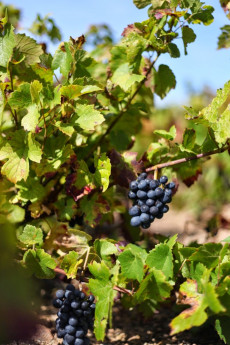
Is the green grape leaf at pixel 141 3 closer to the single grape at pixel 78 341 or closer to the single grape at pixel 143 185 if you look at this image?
the single grape at pixel 143 185

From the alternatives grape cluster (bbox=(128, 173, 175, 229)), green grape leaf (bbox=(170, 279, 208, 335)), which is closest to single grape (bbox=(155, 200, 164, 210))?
grape cluster (bbox=(128, 173, 175, 229))

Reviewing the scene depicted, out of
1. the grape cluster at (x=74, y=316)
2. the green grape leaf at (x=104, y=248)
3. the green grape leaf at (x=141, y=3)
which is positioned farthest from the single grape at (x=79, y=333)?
the green grape leaf at (x=141, y=3)

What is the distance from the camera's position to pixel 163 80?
1.75m

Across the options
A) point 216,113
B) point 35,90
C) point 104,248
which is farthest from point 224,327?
point 35,90

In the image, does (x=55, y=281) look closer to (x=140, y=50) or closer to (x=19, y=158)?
(x=19, y=158)

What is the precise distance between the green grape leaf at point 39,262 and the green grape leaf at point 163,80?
33.0 inches

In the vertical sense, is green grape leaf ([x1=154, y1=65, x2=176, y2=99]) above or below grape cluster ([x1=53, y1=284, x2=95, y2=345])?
above

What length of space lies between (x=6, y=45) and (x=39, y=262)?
72 centimetres

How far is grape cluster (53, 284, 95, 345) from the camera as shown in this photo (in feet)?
4.35

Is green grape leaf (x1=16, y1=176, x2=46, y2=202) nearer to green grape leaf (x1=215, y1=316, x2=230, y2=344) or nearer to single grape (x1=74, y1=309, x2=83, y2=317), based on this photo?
single grape (x1=74, y1=309, x2=83, y2=317)

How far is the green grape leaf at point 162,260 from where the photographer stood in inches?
50.3

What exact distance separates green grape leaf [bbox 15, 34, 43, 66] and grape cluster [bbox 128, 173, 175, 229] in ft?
1.91

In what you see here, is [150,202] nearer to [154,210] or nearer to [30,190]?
[154,210]

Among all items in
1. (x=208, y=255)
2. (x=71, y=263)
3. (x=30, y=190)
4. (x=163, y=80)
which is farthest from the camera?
(x=163, y=80)
